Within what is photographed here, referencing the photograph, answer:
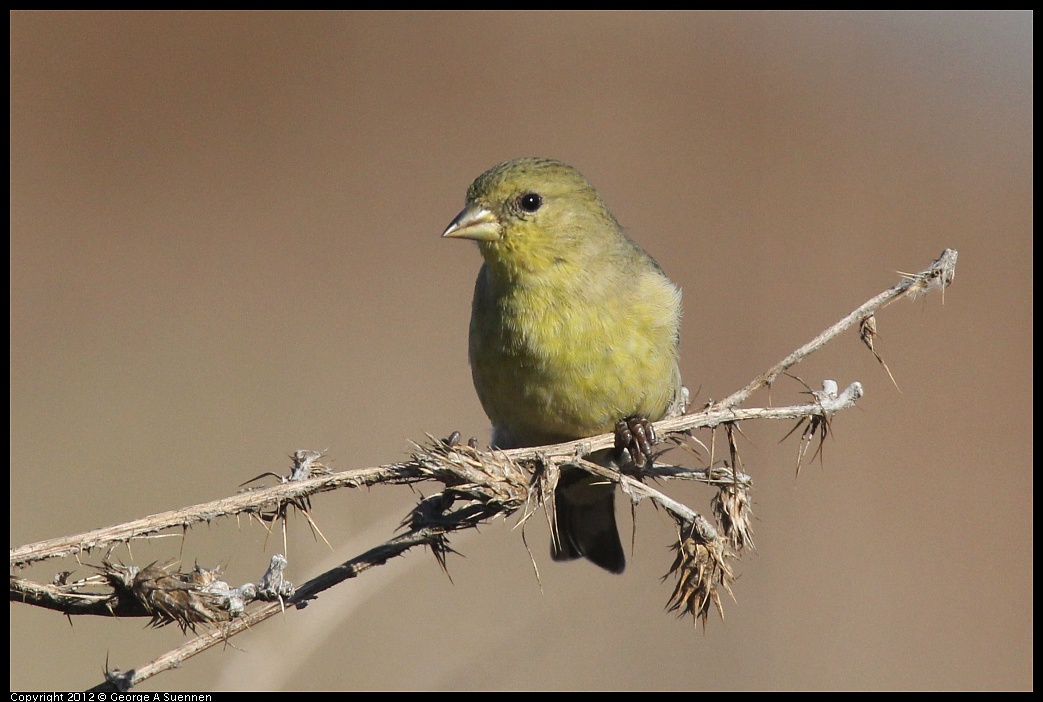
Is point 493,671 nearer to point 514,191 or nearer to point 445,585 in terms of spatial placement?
point 445,585

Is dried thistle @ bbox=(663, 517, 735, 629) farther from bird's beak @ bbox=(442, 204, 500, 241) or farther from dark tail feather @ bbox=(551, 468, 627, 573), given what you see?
dark tail feather @ bbox=(551, 468, 627, 573)

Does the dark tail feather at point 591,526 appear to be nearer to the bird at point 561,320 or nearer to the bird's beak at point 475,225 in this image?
the bird at point 561,320

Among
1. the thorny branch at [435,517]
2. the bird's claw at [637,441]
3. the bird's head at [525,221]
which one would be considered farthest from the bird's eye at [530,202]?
the thorny branch at [435,517]

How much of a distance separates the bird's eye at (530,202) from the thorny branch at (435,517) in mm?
1409

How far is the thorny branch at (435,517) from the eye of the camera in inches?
80.4

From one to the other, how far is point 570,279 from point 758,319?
688cm

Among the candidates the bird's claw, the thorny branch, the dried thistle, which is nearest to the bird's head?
the bird's claw

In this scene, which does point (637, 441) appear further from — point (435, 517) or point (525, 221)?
point (435, 517)

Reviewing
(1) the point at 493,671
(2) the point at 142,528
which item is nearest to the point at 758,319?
(1) the point at 493,671

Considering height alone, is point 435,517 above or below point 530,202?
below

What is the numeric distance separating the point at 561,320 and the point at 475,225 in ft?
1.84

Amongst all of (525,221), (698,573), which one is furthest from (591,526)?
(698,573)

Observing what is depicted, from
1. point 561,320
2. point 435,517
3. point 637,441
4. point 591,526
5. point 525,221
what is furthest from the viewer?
point 591,526

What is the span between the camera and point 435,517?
258 centimetres
